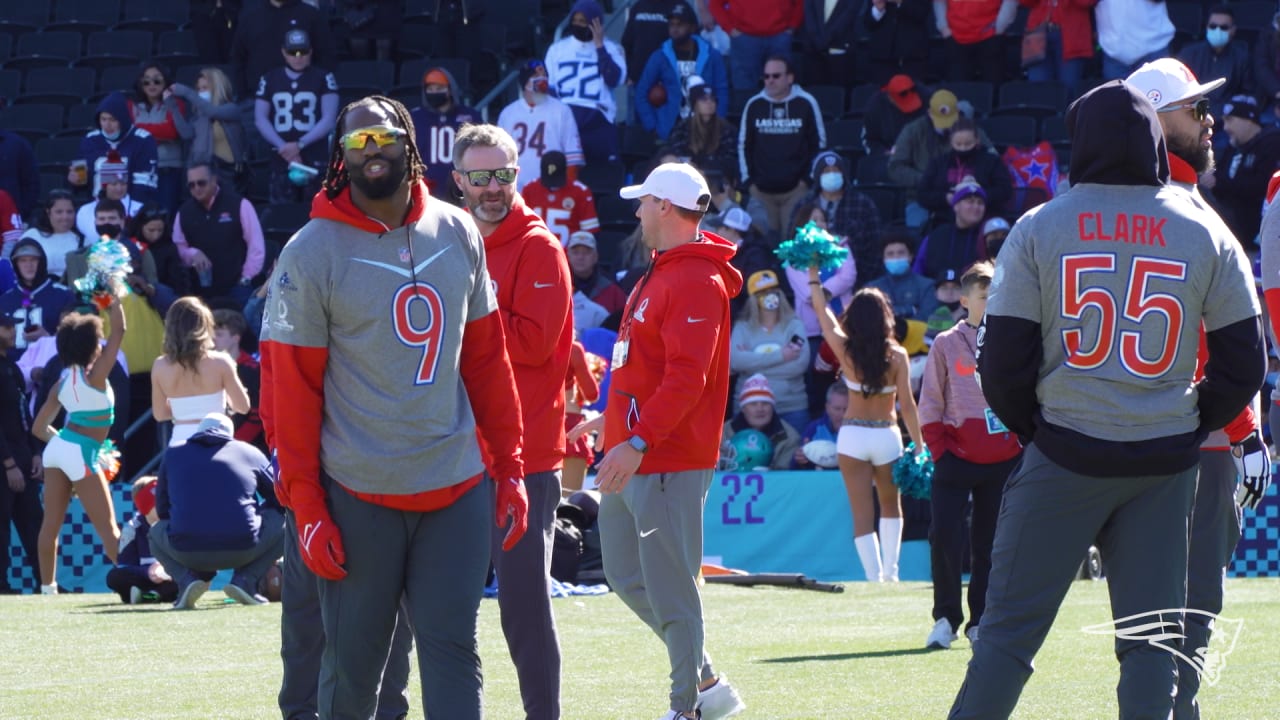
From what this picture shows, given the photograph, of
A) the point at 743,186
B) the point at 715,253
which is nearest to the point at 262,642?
the point at 715,253

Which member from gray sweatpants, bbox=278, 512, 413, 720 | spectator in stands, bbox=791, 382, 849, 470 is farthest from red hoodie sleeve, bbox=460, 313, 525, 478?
spectator in stands, bbox=791, 382, 849, 470

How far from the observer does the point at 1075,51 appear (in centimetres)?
1809

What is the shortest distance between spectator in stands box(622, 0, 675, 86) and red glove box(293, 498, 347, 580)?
14.2 metres

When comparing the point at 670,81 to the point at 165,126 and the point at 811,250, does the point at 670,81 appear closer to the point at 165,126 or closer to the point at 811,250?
the point at 165,126

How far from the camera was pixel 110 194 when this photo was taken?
17.7 m

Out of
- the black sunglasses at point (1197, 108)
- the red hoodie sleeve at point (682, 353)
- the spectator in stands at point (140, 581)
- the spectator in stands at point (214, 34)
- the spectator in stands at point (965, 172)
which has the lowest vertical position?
the spectator in stands at point (140, 581)

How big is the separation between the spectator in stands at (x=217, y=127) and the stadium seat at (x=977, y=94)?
7.22 metres

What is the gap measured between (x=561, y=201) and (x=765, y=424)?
3356 millimetres

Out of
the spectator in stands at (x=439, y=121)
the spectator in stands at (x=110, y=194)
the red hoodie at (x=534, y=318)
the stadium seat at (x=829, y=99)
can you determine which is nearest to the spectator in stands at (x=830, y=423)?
the spectator in stands at (x=439, y=121)

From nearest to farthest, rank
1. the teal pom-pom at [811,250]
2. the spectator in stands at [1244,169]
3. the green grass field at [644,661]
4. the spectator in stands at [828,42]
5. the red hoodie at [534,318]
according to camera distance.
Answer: the red hoodie at [534,318] < the green grass field at [644,661] < the teal pom-pom at [811,250] < the spectator in stands at [1244,169] < the spectator in stands at [828,42]

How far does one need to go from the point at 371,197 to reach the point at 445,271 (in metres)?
0.28

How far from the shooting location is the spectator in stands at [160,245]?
55.7ft

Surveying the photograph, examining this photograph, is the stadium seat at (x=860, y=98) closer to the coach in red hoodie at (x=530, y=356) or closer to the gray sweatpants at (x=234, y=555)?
the gray sweatpants at (x=234, y=555)

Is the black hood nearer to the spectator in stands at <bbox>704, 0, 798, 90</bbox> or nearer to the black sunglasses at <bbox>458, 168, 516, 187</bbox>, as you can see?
the black sunglasses at <bbox>458, 168, 516, 187</bbox>
